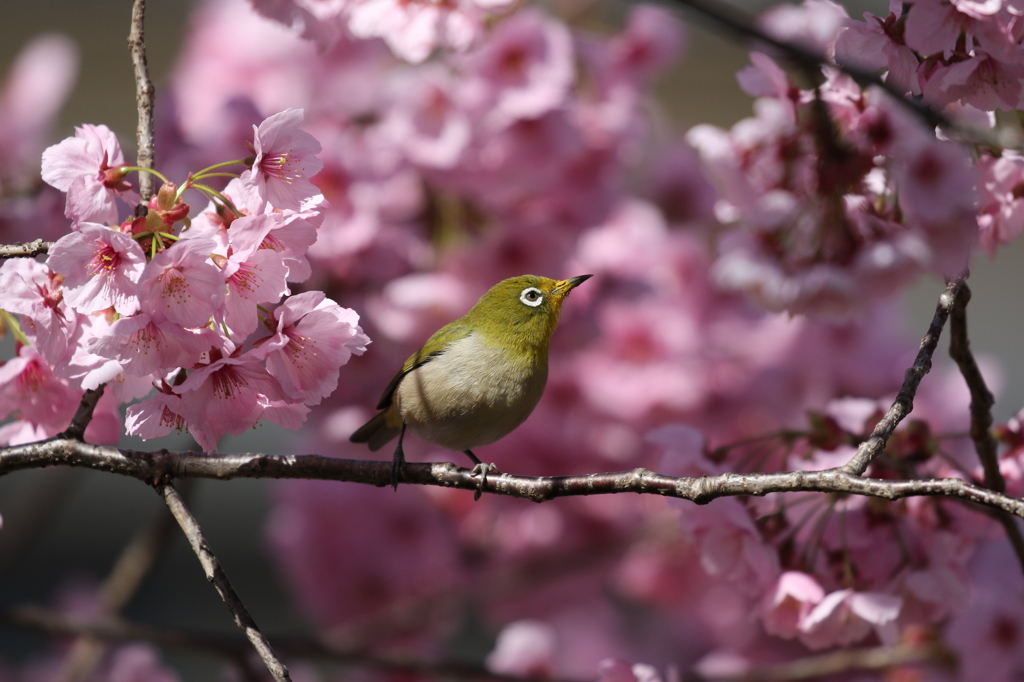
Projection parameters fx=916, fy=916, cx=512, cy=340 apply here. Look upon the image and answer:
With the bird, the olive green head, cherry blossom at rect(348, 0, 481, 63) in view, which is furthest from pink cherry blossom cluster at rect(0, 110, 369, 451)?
cherry blossom at rect(348, 0, 481, 63)

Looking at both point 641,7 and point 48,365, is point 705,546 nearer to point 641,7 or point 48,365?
point 48,365

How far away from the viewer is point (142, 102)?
49.6 inches

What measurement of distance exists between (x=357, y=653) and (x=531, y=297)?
35.0 inches

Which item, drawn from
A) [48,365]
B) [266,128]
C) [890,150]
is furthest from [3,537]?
[890,150]

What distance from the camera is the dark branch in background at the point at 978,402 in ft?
4.24

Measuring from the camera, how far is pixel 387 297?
8.49 feet

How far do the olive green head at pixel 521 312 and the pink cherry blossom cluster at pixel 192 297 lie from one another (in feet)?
1.60

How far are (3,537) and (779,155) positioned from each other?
2.71 metres

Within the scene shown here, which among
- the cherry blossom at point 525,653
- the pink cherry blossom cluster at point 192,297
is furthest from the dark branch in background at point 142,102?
the cherry blossom at point 525,653

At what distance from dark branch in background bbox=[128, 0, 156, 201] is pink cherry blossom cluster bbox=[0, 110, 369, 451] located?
38mm

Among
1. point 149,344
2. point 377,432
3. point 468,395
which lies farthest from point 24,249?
point 377,432

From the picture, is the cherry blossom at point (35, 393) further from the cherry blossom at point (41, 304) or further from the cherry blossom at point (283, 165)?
the cherry blossom at point (283, 165)

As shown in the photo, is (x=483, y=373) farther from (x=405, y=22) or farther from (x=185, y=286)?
(x=405, y=22)

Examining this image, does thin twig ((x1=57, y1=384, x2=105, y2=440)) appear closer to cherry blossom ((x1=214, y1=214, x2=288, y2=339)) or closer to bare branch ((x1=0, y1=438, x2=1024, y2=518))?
bare branch ((x1=0, y1=438, x2=1024, y2=518))
